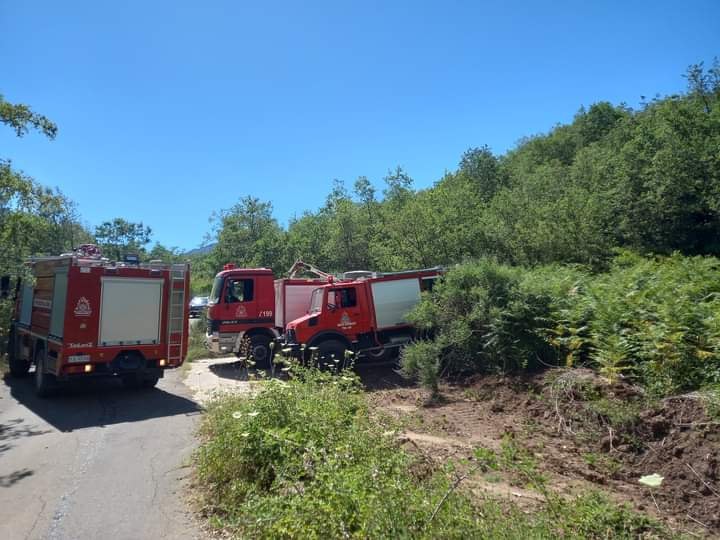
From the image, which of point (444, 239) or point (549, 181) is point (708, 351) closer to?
point (444, 239)

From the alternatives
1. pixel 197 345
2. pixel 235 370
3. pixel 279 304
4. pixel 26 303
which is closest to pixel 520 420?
pixel 279 304

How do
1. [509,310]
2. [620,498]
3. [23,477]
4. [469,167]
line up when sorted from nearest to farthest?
[620,498], [23,477], [509,310], [469,167]

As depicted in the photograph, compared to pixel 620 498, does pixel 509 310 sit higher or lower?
higher

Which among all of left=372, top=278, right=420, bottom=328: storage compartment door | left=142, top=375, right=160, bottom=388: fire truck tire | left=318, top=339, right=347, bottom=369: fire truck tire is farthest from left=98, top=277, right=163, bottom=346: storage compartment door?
left=372, top=278, right=420, bottom=328: storage compartment door

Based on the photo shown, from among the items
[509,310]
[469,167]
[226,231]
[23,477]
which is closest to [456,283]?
[509,310]

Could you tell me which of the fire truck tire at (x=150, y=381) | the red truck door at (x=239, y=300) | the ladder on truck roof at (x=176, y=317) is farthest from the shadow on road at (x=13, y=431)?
the red truck door at (x=239, y=300)

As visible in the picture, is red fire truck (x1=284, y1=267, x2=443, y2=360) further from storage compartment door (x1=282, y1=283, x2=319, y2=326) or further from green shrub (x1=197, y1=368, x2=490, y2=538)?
green shrub (x1=197, y1=368, x2=490, y2=538)

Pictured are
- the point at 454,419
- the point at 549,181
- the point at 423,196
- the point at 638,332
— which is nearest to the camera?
the point at 638,332

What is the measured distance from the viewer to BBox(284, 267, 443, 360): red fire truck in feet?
42.1

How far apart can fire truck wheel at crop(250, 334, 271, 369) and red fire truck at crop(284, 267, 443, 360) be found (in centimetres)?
277

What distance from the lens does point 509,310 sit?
10367 millimetres

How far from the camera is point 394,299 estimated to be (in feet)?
43.8

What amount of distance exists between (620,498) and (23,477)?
23.5 ft

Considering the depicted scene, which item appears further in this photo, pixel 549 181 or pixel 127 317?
pixel 549 181
